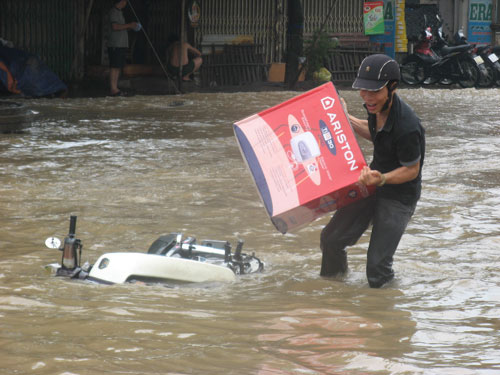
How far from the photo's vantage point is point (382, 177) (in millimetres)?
4664

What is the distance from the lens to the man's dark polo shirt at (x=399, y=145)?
15.6 feet

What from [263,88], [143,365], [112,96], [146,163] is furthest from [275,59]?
[143,365]

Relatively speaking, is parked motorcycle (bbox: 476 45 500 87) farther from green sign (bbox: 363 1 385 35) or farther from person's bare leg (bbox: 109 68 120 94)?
person's bare leg (bbox: 109 68 120 94)

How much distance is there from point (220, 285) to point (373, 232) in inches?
37.0

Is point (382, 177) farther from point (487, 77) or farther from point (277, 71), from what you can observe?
point (487, 77)

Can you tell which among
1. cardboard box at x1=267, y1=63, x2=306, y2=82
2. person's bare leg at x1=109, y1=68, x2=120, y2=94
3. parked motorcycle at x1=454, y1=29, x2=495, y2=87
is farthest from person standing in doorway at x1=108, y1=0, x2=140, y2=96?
parked motorcycle at x1=454, y1=29, x2=495, y2=87

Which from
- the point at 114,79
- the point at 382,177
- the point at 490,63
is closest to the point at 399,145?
the point at 382,177

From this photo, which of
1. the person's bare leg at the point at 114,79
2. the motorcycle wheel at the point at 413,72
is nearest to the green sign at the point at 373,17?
the motorcycle wheel at the point at 413,72

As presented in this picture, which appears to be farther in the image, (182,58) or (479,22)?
(479,22)

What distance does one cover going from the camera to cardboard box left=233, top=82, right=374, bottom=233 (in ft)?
15.2

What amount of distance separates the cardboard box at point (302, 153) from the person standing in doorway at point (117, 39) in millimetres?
12437

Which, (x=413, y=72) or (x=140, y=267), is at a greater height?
(x=413, y=72)

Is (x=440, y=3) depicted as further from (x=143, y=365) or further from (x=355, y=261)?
(x=143, y=365)

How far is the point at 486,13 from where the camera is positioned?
25.1 meters
